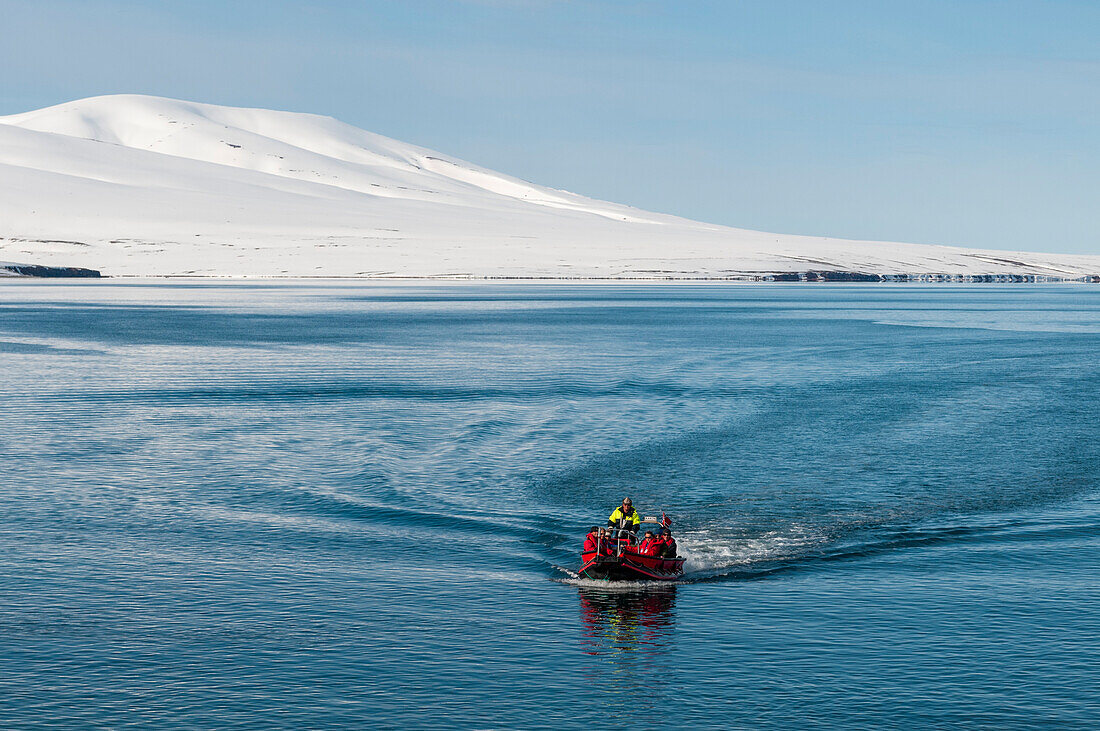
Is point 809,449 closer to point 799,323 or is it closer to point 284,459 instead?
point 284,459

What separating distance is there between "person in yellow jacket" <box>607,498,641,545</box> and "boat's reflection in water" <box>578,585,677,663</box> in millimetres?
1415

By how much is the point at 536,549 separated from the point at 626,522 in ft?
12.3

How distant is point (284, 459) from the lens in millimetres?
48938

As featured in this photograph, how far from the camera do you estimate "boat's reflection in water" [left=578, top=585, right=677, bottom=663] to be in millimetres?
28000

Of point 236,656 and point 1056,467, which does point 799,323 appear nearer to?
point 1056,467

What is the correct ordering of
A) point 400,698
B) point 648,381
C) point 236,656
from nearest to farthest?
point 400,698 < point 236,656 < point 648,381

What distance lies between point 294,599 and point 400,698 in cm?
692

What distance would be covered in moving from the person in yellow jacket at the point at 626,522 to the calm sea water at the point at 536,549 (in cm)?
143

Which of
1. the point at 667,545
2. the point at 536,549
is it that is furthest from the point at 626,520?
the point at 536,549

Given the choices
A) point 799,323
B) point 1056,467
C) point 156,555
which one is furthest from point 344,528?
point 799,323

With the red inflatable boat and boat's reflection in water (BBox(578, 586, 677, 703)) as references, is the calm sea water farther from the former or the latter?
the red inflatable boat

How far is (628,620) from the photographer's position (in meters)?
30.3

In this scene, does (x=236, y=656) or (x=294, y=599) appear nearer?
(x=236, y=656)

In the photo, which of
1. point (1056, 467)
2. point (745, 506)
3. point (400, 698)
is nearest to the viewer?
point (400, 698)
